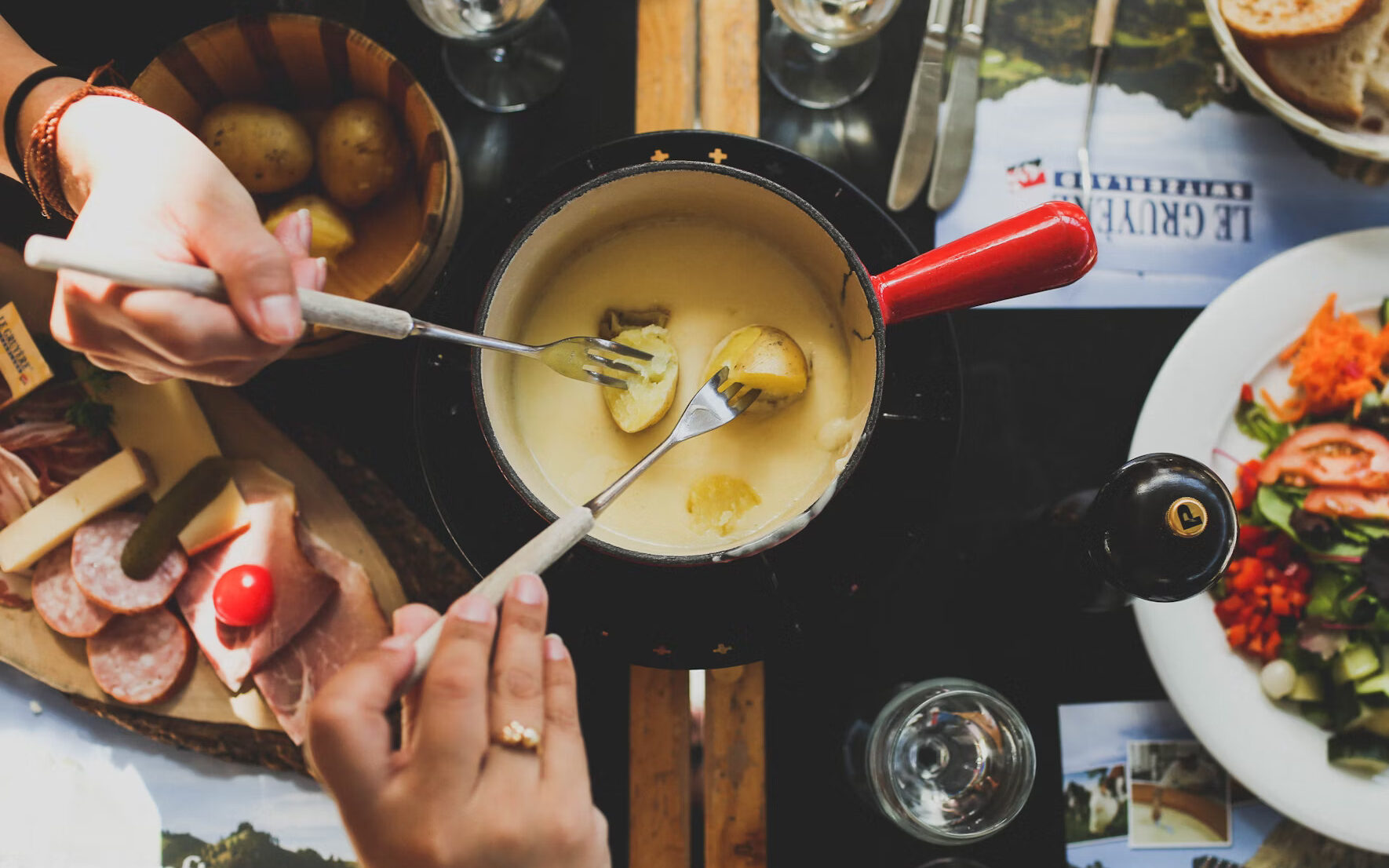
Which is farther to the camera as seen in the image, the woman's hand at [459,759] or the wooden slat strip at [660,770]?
the wooden slat strip at [660,770]

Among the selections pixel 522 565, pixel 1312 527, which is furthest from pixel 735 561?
pixel 1312 527

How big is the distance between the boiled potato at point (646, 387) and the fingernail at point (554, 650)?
24 cm

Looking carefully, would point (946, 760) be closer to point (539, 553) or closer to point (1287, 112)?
point (539, 553)

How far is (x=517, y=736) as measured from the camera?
0.68m

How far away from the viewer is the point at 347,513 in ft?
3.54

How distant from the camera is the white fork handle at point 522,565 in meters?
0.69

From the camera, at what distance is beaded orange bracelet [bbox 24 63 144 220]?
2.68ft

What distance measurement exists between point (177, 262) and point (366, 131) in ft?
1.30

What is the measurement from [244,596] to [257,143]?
0.54m

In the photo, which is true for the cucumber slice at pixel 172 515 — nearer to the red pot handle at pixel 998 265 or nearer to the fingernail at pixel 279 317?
the fingernail at pixel 279 317

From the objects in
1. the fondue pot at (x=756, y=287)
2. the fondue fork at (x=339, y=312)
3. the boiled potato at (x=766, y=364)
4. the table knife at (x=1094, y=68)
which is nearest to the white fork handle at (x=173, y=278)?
the fondue fork at (x=339, y=312)

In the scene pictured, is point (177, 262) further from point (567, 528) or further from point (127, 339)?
point (567, 528)

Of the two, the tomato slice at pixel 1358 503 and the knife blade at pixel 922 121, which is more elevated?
the knife blade at pixel 922 121

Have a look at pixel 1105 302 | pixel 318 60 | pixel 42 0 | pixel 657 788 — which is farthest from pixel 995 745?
pixel 42 0
